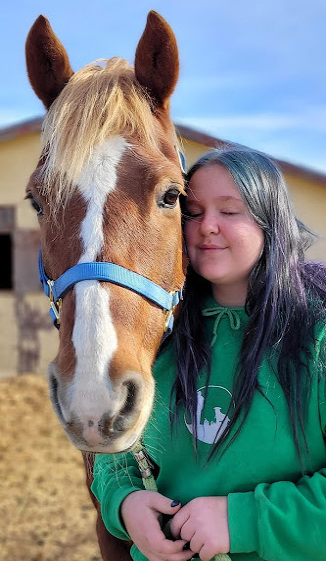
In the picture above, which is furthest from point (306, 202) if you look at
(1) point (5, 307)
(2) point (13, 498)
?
(2) point (13, 498)

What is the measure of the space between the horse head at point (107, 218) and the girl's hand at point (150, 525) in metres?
0.24

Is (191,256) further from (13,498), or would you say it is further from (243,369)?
(13,498)

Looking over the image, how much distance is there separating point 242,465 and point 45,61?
61.6 inches

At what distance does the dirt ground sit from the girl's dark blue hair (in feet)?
9.50

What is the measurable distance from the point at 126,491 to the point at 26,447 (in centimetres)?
503

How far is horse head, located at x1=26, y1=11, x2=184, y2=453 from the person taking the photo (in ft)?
4.76

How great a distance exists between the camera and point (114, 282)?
1.57 metres

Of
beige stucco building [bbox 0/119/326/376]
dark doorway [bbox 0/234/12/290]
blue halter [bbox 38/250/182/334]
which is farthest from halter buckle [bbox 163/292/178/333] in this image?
dark doorway [bbox 0/234/12/290]

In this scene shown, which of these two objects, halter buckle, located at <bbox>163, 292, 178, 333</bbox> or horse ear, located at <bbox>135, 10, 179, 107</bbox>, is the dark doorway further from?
halter buckle, located at <bbox>163, 292, 178, 333</bbox>

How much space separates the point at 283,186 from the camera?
1.92m

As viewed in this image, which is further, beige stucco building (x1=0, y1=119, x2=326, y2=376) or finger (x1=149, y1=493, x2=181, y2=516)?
beige stucco building (x1=0, y1=119, x2=326, y2=376)

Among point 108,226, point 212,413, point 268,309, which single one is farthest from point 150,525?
point 108,226

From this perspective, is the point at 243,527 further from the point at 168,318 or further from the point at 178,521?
the point at 168,318

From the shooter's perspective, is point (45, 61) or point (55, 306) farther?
point (45, 61)
